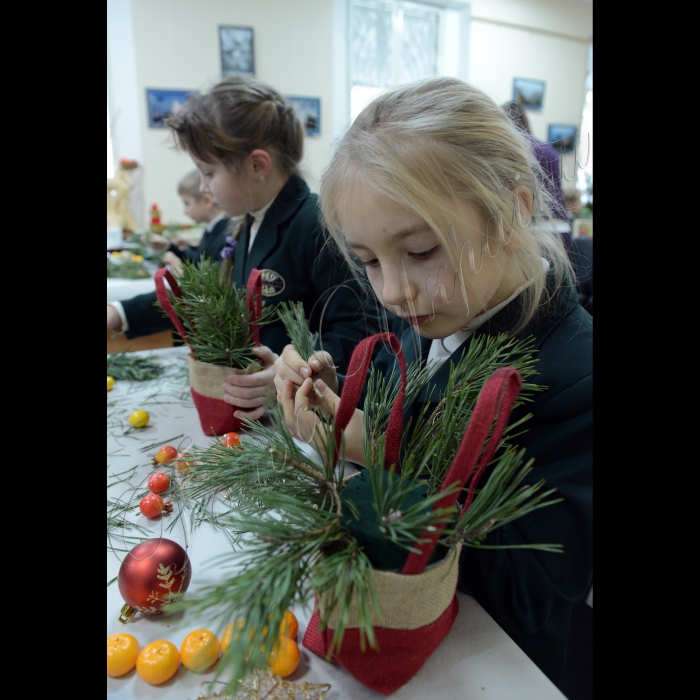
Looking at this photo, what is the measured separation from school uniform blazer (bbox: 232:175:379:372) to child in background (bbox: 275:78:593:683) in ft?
0.22

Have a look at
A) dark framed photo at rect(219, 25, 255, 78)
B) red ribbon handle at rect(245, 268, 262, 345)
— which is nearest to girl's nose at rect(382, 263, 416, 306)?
red ribbon handle at rect(245, 268, 262, 345)

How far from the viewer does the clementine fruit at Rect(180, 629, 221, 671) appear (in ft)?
1.18

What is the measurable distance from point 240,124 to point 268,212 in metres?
0.18

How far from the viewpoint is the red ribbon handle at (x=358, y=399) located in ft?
1.16

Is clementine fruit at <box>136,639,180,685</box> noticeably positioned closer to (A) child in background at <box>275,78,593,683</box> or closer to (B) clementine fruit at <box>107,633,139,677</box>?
(B) clementine fruit at <box>107,633,139,677</box>

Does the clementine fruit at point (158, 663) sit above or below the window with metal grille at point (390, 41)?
below

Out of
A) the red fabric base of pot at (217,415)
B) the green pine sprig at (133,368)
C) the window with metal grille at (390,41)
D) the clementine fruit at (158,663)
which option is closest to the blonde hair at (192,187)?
the window with metal grille at (390,41)

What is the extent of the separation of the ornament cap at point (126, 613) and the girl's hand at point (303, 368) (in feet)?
0.69

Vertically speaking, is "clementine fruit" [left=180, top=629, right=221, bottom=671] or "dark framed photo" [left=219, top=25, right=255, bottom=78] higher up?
"dark framed photo" [left=219, top=25, right=255, bottom=78]

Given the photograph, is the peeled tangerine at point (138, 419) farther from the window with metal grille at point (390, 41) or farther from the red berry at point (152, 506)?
the window with metal grille at point (390, 41)
